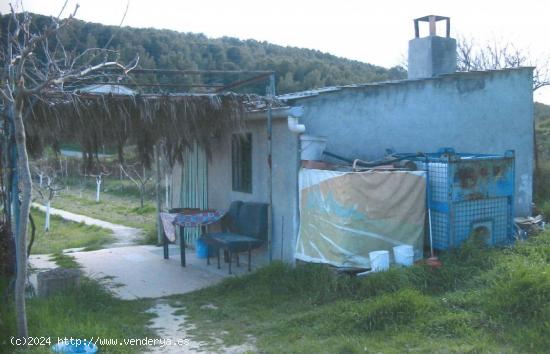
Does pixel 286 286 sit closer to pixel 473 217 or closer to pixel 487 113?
pixel 473 217

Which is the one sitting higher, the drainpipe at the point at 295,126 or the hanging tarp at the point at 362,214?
the drainpipe at the point at 295,126

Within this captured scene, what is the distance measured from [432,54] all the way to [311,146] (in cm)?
379

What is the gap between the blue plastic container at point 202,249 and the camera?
10.8 meters

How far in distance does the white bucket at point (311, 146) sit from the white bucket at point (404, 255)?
1932mm

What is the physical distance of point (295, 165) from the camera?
8641 mm

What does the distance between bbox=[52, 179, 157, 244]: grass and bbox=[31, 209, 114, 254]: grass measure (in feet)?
3.89

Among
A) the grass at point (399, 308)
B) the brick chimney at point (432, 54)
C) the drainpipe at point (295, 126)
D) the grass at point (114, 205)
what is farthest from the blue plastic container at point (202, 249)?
the brick chimney at point (432, 54)

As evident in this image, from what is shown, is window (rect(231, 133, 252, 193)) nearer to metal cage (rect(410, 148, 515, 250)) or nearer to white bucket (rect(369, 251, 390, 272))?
metal cage (rect(410, 148, 515, 250))

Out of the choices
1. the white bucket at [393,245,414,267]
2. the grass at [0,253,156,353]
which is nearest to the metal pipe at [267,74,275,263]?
the grass at [0,253,156,353]

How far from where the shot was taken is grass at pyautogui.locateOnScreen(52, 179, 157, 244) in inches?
794

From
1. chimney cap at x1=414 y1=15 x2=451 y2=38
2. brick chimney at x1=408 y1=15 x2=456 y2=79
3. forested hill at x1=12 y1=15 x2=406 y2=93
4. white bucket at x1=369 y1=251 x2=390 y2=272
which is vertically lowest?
white bucket at x1=369 y1=251 x2=390 y2=272

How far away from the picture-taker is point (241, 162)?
10.6 metres

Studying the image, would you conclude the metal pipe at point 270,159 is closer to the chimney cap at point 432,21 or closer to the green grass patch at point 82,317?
the green grass patch at point 82,317

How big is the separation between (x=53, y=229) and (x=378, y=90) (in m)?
14.2
